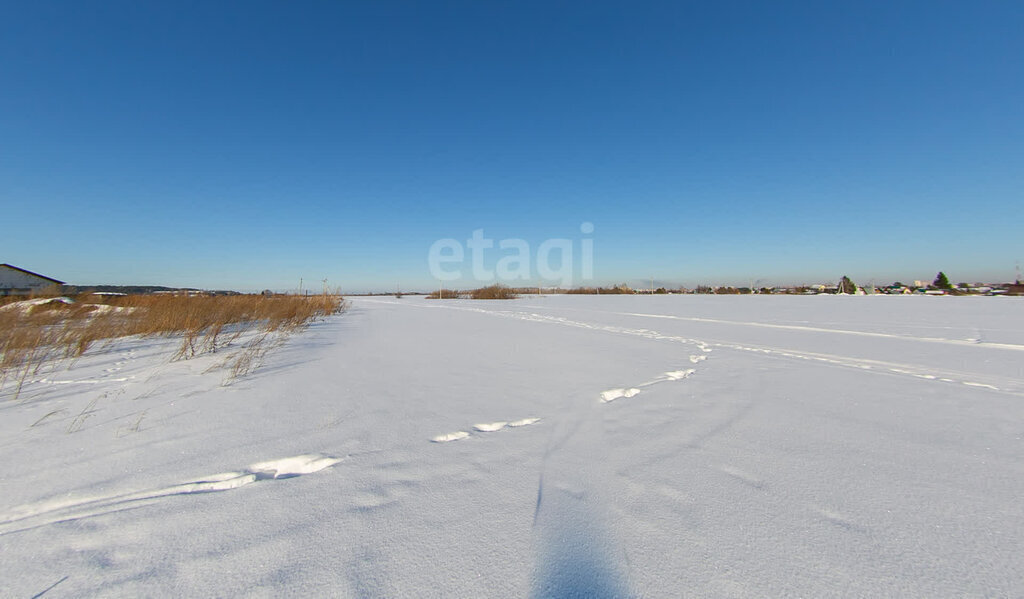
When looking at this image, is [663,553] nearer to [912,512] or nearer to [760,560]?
[760,560]

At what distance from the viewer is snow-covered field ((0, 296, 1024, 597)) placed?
36.2 inches

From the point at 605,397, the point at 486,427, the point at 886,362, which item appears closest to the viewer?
the point at 486,427

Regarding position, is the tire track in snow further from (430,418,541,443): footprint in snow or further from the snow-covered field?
(430,418,541,443): footprint in snow

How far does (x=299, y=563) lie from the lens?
95 centimetres

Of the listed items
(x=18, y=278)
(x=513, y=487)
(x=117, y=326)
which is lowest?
(x=513, y=487)

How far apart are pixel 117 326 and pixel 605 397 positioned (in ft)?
25.0

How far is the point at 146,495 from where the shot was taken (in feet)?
4.17

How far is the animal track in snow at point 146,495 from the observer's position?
3.71 ft

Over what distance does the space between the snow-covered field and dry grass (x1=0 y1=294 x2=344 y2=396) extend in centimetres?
116

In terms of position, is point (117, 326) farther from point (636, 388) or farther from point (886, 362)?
point (886, 362)

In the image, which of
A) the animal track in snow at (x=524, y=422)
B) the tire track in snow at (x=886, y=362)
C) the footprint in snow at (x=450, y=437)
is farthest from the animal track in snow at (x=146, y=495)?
Result: the tire track in snow at (x=886, y=362)

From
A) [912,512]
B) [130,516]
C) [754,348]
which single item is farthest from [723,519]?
[754,348]

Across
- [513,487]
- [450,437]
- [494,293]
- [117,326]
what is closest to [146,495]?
[450,437]

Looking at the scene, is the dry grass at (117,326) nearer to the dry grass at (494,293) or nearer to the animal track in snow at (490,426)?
the animal track in snow at (490,426)
